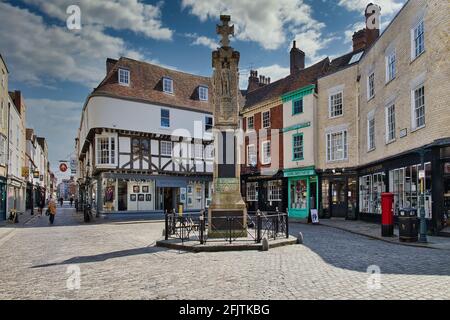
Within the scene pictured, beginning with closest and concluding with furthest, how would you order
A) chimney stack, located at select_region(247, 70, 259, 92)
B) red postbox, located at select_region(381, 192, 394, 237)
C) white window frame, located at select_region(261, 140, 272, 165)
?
red postbox, located at select_region(381, 192, 394, 237) < white window frame, located at select_region(261, 140, 272, 165) < chimney stack, located at select_region(247, 70, 259, 92)

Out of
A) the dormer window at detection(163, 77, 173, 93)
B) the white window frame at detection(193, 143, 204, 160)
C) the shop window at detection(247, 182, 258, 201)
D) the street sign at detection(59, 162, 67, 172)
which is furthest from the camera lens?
the street sign at detection(59, 162, 67, 172)

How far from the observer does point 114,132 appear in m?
29.0

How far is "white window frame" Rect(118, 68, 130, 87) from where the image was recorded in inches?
1188

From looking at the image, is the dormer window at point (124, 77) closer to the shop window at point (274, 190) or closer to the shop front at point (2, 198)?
the shop front at point (2, 198)

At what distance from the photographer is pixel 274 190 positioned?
30.8m

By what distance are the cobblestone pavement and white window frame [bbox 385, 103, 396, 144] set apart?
320 inches

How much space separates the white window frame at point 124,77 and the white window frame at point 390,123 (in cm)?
2046

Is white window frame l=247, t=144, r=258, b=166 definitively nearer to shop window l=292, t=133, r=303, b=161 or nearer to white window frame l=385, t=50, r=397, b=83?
shop window l=292, t=133, r=303, b=161

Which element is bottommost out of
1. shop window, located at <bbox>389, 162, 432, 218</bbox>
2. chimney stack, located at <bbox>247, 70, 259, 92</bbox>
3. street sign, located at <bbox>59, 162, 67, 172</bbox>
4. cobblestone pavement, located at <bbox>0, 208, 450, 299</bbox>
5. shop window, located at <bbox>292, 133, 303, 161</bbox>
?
cobblestone pavement, located at <bbox>0, 208, 450, 299</bbox>

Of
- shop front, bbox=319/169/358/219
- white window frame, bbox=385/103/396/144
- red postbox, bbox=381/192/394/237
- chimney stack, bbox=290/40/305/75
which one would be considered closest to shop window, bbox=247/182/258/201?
→ shop front, bbox=319/169/358/219

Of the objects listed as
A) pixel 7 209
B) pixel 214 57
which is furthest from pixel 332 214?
pixel 7 209

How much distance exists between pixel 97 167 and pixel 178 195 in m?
7.92

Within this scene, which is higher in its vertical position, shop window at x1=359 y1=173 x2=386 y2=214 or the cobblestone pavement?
shop window at x1=359 y1=173 x2=386 y2=214
